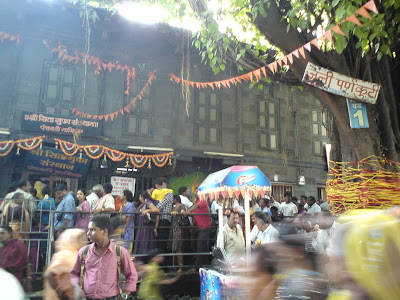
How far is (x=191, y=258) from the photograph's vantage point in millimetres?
8953

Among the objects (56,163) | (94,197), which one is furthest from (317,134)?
(94,197)

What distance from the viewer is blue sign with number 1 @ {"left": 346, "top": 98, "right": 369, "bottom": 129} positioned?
5.05 meters

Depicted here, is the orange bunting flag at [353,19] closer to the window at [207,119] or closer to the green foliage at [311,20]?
the green foliage at [311,20]

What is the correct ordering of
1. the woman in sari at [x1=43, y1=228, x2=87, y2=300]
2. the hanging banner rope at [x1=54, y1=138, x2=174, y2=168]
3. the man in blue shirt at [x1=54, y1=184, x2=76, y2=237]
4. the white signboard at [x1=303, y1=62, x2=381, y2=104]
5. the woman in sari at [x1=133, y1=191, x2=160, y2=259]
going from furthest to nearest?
the hanging banner rope at [x1=54, y1=138, x2=174, y2=168] → the woman in sari at [x1=133, y1=191, x2=160, y2=259] → the man in blue shirt at [x1=54, y1=184, x2=76, y2=237] → the white signboard at [x1=303, y1=62, x2=381, y2=104] → the woman in sari at [x1=43, y1=228, x2=87, y2=300]

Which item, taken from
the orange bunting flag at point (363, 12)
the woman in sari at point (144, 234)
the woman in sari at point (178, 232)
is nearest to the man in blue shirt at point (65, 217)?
the woman in sari at point (144, 234)

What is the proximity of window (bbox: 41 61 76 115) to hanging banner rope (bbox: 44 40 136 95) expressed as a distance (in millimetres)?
388

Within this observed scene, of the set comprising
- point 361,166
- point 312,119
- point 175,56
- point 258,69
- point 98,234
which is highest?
point 175,56

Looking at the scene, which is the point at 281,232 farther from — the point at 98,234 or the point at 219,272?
the point at 219,272

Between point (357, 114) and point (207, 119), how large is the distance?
9883mm

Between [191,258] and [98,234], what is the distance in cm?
510

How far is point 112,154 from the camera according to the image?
40.7 ft

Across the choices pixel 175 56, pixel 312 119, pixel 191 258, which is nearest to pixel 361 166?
pixel 191 258

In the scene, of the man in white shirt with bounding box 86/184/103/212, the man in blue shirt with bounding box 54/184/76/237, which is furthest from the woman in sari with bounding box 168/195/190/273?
the man in blue shirt with bounding box 54/184/76/237

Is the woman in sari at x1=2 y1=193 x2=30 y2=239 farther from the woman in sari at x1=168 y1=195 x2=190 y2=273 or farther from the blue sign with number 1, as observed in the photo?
the blue sign with number 1
